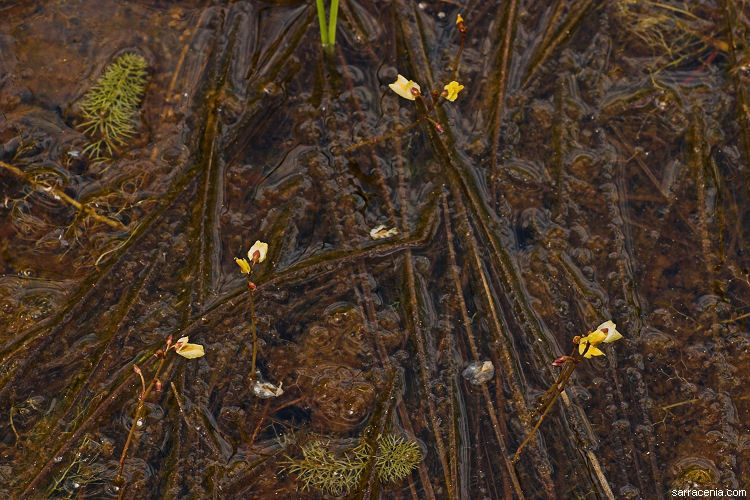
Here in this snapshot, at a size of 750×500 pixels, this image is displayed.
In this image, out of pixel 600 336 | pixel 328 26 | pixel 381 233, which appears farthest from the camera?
pixel 328 26

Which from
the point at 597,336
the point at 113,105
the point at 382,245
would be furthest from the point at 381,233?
the point at 113,105

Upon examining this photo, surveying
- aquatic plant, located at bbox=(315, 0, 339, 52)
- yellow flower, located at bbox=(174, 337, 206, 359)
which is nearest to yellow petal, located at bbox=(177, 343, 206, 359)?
yellow flower, located at bbox=(174, 337, 206, 359)

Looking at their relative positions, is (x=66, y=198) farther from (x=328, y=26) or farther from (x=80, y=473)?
(x=328, y=26)

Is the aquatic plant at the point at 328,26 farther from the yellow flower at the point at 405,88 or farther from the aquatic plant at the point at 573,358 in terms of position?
the aquatic plant at the point at 573,358

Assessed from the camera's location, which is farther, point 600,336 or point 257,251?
point 257,251

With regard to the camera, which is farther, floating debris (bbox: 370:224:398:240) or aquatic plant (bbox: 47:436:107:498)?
floating debris (bbox: 370:224:398:240)

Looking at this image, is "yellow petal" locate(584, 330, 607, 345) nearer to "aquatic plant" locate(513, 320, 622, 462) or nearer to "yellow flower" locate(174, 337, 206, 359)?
"aquatic plant" locate(513, 320, 622, 462)
